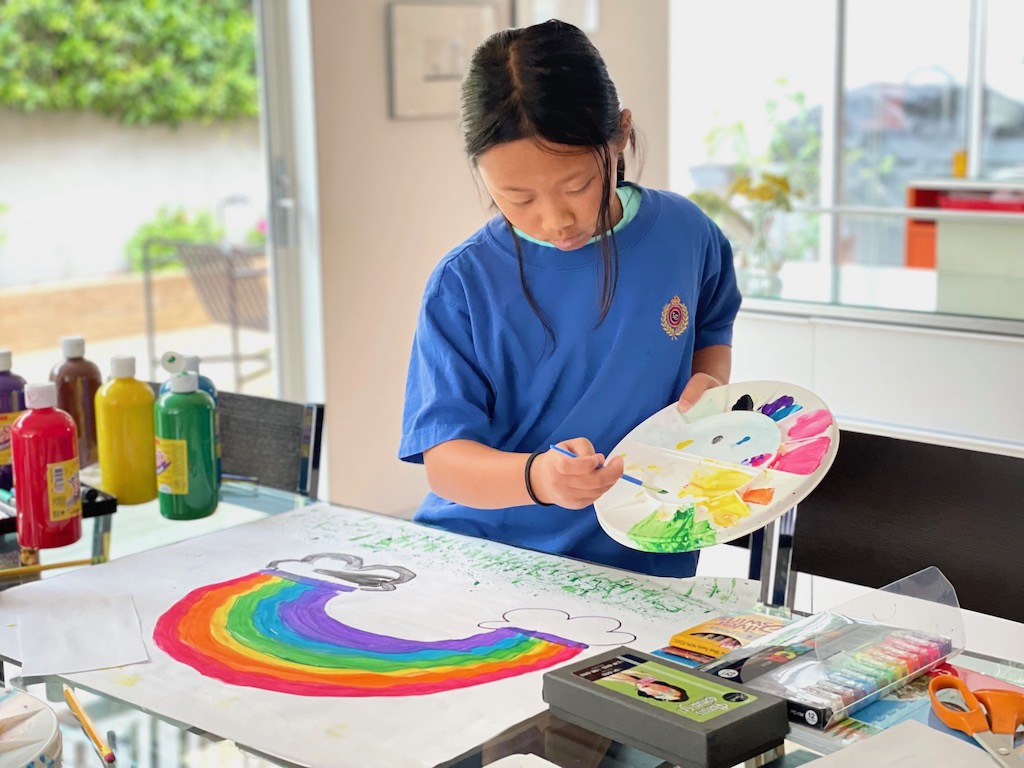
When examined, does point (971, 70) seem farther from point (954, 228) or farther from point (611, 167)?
point (611, 167)

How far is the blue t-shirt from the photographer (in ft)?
4.46

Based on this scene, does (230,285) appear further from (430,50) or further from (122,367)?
(122,367)

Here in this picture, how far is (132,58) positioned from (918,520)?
141 inches

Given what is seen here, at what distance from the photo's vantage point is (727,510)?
1.18 m

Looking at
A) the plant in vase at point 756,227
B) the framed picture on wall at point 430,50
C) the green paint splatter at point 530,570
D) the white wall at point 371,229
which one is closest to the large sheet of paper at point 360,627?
the green paint splatter at point 530,570

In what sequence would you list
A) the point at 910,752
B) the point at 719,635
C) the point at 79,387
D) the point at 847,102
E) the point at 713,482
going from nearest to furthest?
1. the point at 910,752
2. the point at 719,635
3. the point at 713,482
4. the point at 79,387
5. the point at 847,102

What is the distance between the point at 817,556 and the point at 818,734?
0.52 meters

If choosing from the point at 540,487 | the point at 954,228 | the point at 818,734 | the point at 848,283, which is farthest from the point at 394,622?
Result: the point at 954,228

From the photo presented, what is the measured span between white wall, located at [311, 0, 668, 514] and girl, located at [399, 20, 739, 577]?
183 cm

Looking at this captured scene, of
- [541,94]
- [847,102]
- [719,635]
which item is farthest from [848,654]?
[847,102]

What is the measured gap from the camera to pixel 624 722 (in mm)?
906

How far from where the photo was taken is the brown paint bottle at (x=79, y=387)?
65.7 inches

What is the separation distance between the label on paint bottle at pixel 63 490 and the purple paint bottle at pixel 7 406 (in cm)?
20

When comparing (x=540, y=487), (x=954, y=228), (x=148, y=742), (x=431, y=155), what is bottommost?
(x=148, y=742)
